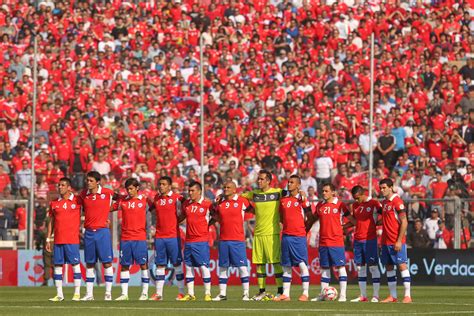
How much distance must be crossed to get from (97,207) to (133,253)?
121 cm

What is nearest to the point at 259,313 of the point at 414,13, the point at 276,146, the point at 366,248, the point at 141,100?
the point at 366,248

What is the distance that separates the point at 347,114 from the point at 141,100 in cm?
686

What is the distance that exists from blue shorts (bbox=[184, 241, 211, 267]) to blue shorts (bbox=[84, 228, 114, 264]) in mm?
1525

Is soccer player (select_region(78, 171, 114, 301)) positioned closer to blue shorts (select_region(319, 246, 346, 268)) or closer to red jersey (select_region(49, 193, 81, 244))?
red jersey (select_region(49, 193, 81, 244))

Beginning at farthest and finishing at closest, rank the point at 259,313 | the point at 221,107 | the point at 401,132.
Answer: the point at 221,107
the point at 401,132
the point at 259,313

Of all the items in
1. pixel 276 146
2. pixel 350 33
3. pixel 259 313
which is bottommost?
pixel 259 313

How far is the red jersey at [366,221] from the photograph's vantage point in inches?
1056

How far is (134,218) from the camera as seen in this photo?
27906 mm

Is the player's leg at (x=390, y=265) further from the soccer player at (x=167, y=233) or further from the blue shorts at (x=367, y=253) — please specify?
the soccer player at (x=167, y=233)

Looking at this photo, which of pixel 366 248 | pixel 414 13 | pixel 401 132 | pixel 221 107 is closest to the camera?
pixel 366 248

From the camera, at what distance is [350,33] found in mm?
46469

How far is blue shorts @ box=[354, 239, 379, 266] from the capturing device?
26.8 meters

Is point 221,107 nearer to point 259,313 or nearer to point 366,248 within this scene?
point 366,248

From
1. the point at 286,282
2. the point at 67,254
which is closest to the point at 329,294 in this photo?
the point at 286,282
